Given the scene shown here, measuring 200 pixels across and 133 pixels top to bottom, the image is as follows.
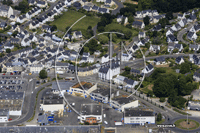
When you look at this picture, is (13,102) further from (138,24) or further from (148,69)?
(138,24)

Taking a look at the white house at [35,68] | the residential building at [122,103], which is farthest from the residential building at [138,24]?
the residential building at [122,103]

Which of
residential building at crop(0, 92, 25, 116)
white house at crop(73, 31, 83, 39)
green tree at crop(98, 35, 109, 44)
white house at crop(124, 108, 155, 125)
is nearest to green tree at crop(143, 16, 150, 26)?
green tree at crop(98, 35, 109, 44)

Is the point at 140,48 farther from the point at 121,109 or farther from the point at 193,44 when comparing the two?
the point at 121,109

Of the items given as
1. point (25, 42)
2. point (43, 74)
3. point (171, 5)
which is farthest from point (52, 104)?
point (171, 5)

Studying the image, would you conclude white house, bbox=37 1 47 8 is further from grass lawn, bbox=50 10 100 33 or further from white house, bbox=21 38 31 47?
white house, bbox=21 38 31 47

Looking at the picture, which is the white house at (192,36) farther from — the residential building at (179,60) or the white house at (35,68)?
the white house at (35,68)

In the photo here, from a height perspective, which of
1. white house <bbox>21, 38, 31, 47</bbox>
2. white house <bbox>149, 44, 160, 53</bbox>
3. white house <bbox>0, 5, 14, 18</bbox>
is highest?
white house <bbox>0, 5, 14, 18</bbox>

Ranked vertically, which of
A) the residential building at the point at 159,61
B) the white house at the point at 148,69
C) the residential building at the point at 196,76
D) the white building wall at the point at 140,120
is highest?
the residential building at the point at 159,61
